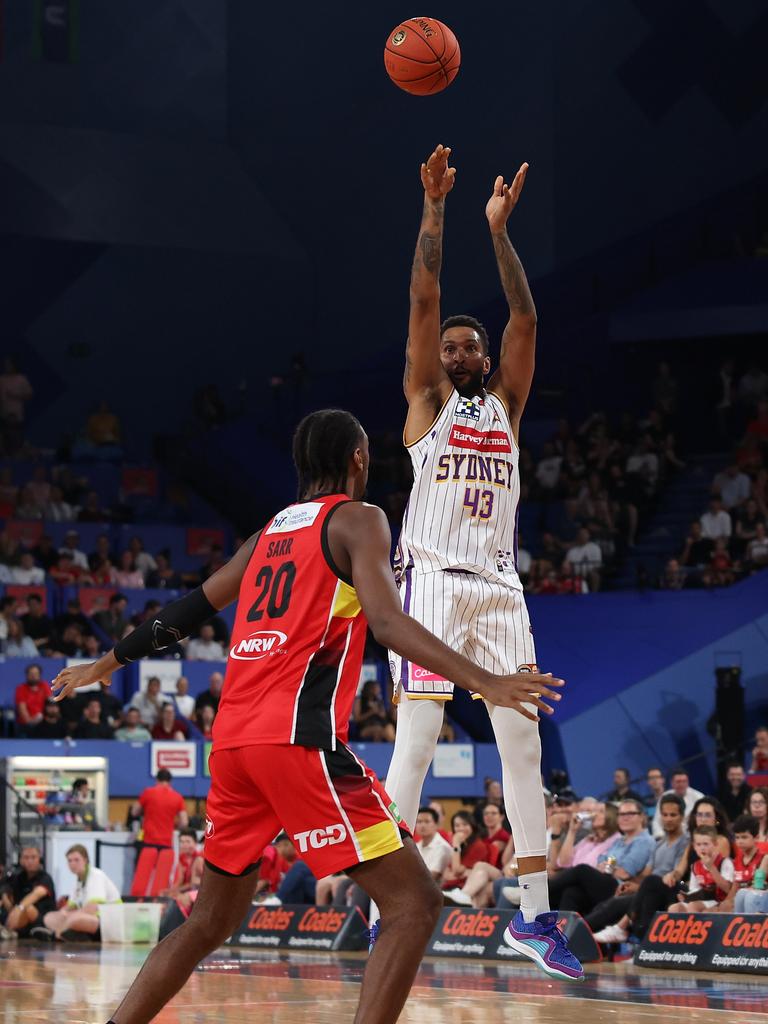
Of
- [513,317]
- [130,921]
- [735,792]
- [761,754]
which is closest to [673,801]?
[735,792]

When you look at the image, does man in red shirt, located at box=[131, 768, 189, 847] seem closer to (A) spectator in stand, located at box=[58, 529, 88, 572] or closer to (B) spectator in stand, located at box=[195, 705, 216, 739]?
(B) spectator in stand, located at box=[195, 705, 216, 739]

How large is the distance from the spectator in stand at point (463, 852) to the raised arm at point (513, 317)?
8123 mm

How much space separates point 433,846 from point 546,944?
8.17m

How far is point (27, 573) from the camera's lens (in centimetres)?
2303

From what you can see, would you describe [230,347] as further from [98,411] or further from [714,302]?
[714,302]

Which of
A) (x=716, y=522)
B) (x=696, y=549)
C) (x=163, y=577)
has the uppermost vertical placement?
(x=716, y=522)

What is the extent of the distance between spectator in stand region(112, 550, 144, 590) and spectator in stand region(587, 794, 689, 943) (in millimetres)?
11810

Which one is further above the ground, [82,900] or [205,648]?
[205,648]

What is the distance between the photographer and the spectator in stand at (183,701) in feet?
67.9

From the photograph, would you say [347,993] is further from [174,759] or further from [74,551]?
[74,551]

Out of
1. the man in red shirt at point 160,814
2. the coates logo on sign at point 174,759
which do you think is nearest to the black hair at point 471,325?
the man in red shirt at point 160,814

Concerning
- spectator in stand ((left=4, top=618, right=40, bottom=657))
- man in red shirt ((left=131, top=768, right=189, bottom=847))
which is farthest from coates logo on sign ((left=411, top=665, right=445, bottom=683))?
spectator in stand ((left=4, top=618, right=40, bottom=657))

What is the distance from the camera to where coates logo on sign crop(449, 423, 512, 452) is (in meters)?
7.48

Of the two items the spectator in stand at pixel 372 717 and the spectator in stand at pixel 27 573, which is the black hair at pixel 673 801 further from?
the spectator in stand at pixel 27 573
